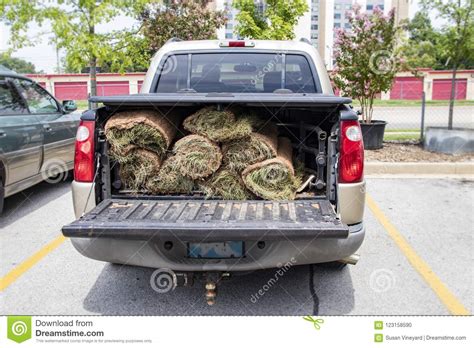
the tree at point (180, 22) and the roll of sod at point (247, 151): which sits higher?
the tree at point (180, 22)

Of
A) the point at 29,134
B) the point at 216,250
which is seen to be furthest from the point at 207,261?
the point at 29,134

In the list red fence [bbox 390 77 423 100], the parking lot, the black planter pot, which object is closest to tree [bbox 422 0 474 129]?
the black planter pot

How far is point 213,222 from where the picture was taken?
2.90 meters

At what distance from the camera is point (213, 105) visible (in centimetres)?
348

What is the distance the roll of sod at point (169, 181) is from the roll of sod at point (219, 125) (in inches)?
11.8

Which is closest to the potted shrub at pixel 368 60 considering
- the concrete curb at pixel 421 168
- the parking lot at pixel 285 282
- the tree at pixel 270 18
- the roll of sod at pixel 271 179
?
the concrete curb at pixel 421 168

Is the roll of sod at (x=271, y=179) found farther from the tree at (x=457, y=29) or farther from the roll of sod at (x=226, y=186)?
the tree at (x=457, y=29)

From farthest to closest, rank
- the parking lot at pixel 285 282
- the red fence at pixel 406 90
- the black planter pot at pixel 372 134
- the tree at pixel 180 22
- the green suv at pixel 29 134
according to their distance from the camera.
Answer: the red fence at pixel 406 90
the tree at pixel 180 22
the black planter pot at pixel 372 134
the green suv at pixel 29 134
the parking lot at pixel 285 282

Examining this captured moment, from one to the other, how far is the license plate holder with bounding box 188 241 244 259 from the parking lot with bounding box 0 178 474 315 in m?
0.65

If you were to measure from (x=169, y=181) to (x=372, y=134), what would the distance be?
7089mm

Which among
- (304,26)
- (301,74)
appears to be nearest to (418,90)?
(304,26)

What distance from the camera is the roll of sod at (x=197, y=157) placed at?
3.39 metres

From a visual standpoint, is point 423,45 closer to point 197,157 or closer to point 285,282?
point 285,282
